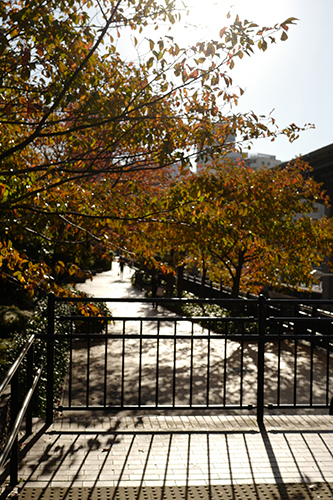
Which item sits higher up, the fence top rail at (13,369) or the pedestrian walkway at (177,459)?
the fence top rail at (13,369)

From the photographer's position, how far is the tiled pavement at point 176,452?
171 inches

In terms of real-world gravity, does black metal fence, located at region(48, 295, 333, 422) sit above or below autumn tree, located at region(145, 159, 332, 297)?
below

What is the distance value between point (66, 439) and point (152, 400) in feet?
13.2

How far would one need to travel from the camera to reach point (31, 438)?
5.10 m

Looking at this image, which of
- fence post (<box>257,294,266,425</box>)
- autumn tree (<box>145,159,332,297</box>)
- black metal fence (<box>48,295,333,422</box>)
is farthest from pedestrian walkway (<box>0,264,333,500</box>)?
autumn tree (<box>145,159,332,297</box>)

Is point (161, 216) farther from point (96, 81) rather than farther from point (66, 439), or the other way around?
point (66, 439)

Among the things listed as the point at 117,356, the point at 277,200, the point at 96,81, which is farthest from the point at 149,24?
the point at 277,200

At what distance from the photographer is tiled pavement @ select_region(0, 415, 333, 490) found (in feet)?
14.2

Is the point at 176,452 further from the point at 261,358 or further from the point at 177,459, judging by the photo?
the point at 261,358

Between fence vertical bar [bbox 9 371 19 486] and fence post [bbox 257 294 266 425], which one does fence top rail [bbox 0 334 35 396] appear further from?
fence post [bbox 257 294 266 425]

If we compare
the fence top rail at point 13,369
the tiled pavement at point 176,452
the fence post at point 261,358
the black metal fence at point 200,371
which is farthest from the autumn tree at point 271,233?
the fence top rail at point 13,369

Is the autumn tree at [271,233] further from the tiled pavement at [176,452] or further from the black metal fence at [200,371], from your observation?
the tiled pavement at [176,452]

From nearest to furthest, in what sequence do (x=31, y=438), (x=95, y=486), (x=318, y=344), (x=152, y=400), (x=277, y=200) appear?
1. (x=95, y=486)
2. (x=31, y=438)
3. (x=152, y=400)
4. (x=318, y=344)
5. (x=277, y=200)

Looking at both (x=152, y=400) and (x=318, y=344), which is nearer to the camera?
(x=152, y=400)
